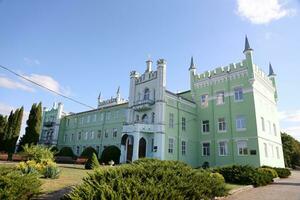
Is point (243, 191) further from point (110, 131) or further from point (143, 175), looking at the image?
point (110, 131)

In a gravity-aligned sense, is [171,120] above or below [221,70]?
below

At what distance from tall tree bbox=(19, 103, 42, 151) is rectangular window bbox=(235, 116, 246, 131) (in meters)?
37.4

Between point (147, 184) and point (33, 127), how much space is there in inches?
1755

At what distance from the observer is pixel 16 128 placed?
42.4 meters

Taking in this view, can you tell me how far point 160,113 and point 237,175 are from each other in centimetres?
1452

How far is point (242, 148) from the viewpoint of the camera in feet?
97.0

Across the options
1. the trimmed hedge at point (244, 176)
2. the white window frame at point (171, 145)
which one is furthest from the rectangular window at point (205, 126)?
the trimmed hedge at point (244, 176)

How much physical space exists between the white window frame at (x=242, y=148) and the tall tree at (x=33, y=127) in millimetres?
37355

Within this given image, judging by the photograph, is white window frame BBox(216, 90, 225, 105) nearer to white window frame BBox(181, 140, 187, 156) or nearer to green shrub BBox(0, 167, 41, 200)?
white window frame BBox(181, 140, 187, 156)

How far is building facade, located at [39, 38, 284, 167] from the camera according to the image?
2925cm

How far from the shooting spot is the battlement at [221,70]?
32156 millimetres

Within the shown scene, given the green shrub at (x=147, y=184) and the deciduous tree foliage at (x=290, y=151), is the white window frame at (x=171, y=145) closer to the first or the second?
the green shrub at (x=147, y=184)

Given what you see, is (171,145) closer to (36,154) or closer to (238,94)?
(238,94)

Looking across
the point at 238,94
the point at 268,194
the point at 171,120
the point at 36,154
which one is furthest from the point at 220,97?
the point at 36,154
